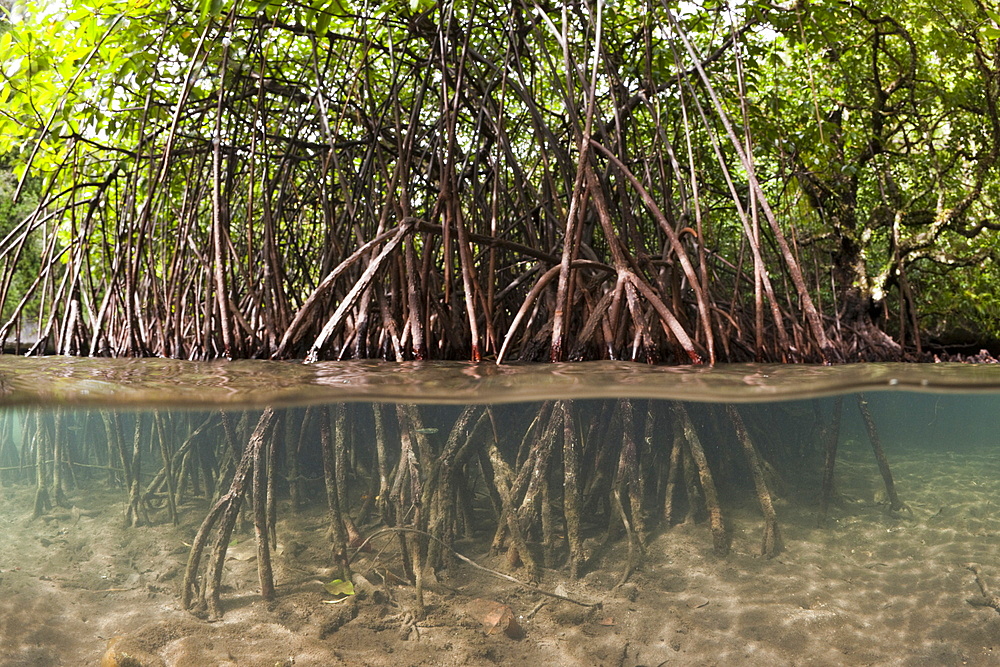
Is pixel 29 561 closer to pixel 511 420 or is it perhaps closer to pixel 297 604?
pixel 297 604

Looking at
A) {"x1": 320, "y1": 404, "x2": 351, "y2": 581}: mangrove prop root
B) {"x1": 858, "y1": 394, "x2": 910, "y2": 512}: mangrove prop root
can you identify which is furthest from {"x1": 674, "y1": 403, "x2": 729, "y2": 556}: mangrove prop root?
{"x1": 320, "y1": 404, "x2": 351, "y2": 581}: mangrove prop root

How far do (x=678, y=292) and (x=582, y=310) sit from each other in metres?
0.54

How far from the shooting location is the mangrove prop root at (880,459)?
580 centimetres

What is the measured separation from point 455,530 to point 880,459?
448 centimetres

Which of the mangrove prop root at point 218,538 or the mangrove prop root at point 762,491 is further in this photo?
the mangrove prop root at point 762,491

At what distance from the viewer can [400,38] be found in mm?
5617

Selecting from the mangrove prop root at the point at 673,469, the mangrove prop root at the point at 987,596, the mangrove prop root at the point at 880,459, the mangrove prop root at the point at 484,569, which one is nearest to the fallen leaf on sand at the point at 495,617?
the mangrove prop root at the point at 484,569

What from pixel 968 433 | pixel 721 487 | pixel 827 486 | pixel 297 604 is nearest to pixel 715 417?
pixel 721 487

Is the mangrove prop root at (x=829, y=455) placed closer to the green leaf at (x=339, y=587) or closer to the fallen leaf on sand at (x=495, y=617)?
the fallen leaf on sand at (x=495, y=617)

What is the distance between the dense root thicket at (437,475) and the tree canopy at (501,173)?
1.35 feet

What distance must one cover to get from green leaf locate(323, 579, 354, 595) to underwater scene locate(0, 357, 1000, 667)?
0.8 inches

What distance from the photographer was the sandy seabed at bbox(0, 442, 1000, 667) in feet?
11.2

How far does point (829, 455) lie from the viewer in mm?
5809

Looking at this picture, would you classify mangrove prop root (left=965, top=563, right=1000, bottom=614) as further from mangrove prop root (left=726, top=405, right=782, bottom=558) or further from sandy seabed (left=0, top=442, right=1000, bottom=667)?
mangrove prop root (left=726, top=405, right=782, bottom=558)
